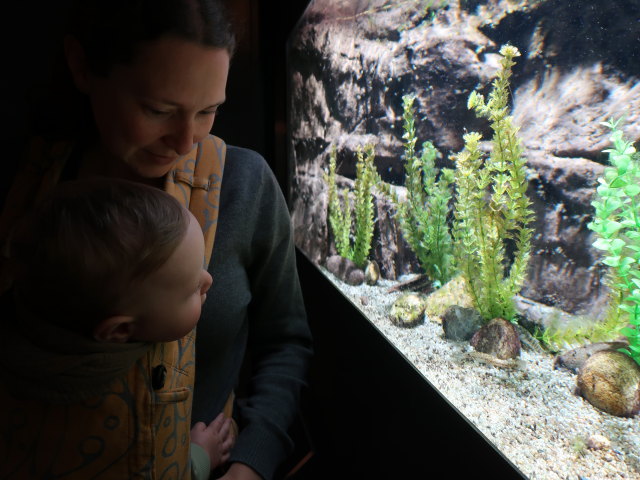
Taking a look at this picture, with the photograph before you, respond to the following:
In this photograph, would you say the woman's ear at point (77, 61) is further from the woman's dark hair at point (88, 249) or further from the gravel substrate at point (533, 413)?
the gravel substrate at point (533, 413)

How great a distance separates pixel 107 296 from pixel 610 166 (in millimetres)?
1038

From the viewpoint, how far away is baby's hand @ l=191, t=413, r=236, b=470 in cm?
105

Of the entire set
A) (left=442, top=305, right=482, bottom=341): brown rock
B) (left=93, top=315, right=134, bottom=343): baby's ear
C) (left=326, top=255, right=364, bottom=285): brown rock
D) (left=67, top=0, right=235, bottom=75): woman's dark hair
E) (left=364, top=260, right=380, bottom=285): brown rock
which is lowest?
(left=326, top=255, right=364, bottom=285): brown rock

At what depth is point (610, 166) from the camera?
856 millimetres

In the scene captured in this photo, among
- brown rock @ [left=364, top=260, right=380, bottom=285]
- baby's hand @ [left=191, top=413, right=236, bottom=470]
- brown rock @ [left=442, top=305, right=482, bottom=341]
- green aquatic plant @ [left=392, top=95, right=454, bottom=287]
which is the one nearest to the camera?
baby's hand @ [left=191, top=413, right=236, bottom=470]

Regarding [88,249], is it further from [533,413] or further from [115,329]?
[533,413]

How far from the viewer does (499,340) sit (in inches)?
47.9

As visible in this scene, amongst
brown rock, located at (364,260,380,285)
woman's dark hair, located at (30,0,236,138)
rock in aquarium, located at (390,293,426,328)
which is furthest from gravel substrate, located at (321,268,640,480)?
woman's dark hair, located at (30,0,236,138)

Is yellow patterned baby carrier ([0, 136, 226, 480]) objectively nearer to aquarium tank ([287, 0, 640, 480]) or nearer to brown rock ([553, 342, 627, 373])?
aquarium tank ([287, 0, 640, 480])

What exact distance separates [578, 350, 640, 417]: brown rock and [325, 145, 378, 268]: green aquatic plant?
1.25 metres

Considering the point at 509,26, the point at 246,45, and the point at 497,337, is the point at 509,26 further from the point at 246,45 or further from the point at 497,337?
the point at 246,45

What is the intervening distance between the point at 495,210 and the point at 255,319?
83 centimetres

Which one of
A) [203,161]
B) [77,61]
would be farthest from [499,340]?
[77,61]

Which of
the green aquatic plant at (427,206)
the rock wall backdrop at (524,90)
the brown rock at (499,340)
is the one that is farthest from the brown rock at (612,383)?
the green aquatic plant at (427,206)
